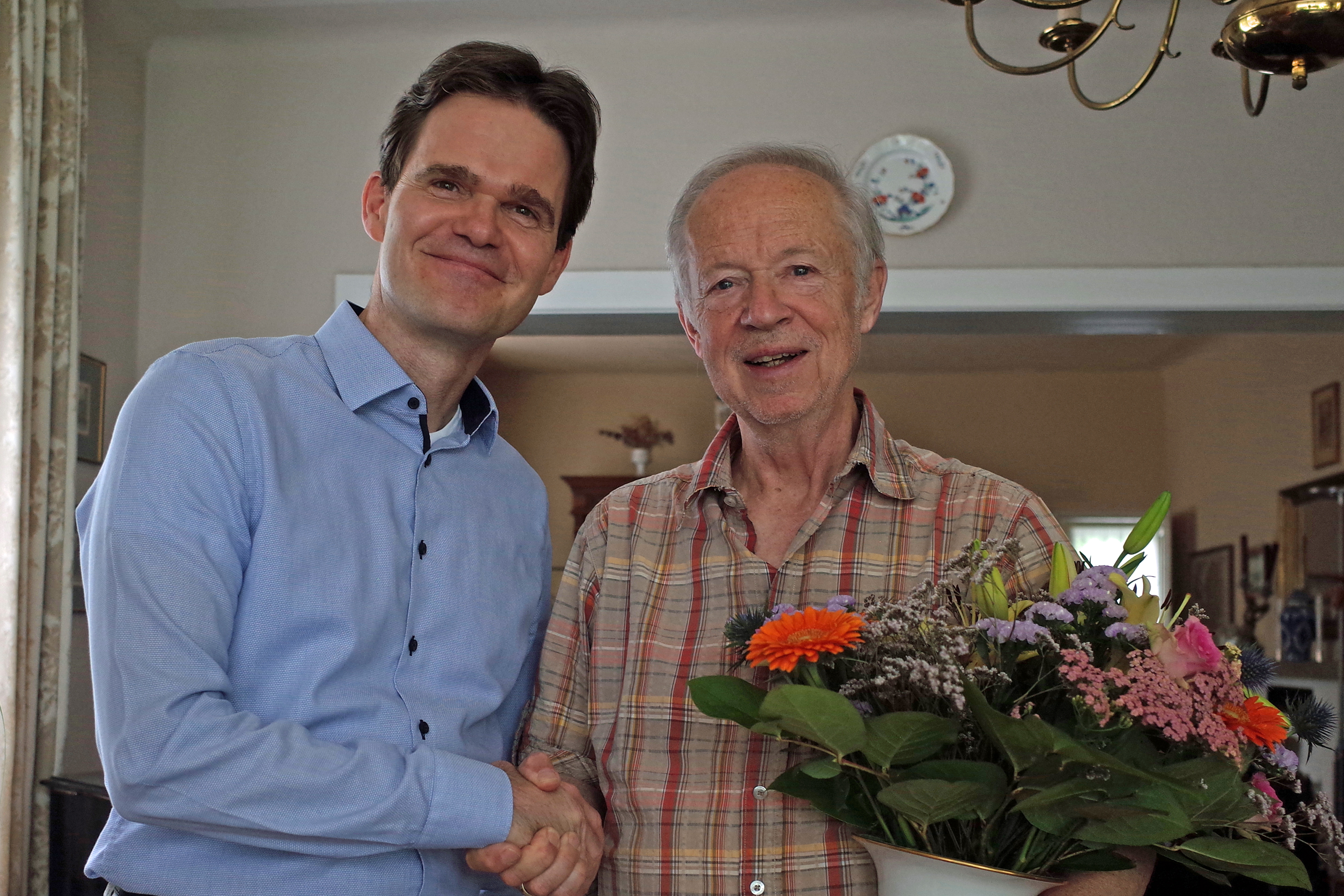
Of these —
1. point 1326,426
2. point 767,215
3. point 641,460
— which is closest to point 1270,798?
point 767,215

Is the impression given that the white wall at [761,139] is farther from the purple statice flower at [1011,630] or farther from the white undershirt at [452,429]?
the purple statice flower at [1011,630]

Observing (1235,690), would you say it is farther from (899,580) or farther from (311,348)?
(311,348)

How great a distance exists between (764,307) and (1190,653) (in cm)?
67

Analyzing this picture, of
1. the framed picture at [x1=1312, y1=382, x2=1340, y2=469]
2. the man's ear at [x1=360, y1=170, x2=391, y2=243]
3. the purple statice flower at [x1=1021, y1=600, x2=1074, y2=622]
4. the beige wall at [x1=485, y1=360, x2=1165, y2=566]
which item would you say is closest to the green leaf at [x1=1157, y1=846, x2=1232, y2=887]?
the purple statice flower at [x1=1021, y1=600, x2=1074, y2=622]

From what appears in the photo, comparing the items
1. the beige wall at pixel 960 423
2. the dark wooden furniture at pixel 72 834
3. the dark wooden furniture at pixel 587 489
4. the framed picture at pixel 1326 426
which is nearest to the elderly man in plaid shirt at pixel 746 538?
the dark wooden furniture at pixel 72 834

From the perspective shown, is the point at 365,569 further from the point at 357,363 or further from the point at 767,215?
the point at 767,215

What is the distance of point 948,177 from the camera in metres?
3.54

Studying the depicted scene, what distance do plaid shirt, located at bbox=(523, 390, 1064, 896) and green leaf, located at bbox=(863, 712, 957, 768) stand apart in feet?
1.19

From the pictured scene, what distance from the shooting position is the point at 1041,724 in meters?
0.87

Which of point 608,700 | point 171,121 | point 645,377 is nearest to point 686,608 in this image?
point 608,700

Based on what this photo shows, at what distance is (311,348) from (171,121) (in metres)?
2.85

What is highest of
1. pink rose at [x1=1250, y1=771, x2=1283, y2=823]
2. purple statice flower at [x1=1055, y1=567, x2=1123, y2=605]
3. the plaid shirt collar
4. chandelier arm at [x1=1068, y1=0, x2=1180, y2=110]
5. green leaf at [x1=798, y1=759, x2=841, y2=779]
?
chandelier arm at [x1=1068, y1=0, x2=1180, y2=110]

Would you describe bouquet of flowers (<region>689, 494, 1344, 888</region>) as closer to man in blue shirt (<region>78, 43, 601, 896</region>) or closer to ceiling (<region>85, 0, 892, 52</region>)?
man in blue shirt (<region>78, 43, 601, 896</region>)

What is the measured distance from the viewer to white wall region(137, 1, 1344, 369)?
3.50m
